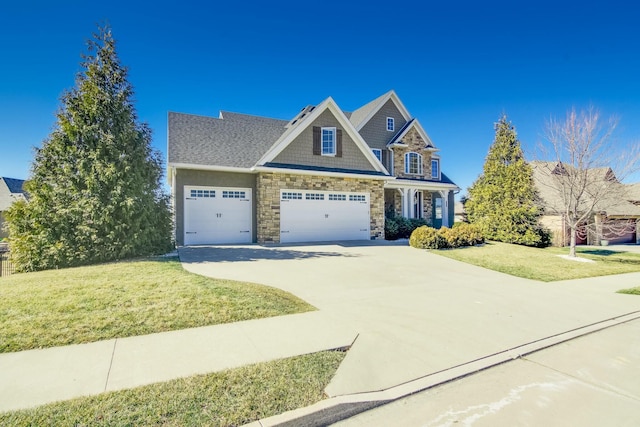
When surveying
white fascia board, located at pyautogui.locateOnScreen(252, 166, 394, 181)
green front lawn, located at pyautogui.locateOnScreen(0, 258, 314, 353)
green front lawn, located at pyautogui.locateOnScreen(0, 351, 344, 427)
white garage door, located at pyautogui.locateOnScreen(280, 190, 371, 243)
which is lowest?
green front lawn, located at pyautogui.locateOnScreen(0, 351, 344, 427)

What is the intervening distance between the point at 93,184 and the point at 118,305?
6.90 metres

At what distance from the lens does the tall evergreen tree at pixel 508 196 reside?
58.0ft

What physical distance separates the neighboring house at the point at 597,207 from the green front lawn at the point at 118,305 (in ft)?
51.8

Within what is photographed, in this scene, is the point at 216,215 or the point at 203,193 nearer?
the point at 203,193

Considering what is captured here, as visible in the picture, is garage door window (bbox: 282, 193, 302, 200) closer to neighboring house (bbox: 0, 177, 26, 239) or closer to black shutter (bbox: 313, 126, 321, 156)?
black shutter (bbox: 313, 126, 321, 156)

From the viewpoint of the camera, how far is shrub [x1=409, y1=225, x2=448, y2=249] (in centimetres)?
1459

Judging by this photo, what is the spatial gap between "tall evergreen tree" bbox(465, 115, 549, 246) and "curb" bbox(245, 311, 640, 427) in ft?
49.8

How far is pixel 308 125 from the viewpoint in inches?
626

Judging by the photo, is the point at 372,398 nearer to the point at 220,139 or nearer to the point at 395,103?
the point at 220,139

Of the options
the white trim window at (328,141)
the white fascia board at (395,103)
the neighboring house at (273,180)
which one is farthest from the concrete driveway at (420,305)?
the white fascia board at (395,103)

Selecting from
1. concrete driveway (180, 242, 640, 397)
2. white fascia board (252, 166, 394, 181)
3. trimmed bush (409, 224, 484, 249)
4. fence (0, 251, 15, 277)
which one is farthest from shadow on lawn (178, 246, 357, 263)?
fence (0, 251, 15, 277)

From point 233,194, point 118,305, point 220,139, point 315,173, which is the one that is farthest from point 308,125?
point 118,305

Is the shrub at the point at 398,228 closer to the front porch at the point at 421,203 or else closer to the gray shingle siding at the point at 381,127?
the front porch at the point at 421,203

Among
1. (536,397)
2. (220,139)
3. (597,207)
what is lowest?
(536,397)
